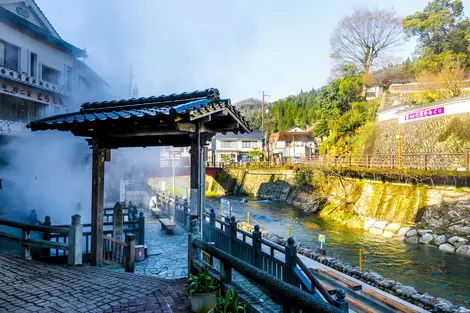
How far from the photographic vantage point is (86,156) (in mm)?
20156

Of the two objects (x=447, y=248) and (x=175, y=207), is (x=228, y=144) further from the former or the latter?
(x=447, y=248)

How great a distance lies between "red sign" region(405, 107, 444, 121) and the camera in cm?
2785

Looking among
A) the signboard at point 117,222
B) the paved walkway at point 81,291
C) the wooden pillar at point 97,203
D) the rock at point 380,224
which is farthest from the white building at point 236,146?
the paved walkway at point 81,291

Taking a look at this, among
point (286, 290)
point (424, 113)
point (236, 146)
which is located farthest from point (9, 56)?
point (236, 146)

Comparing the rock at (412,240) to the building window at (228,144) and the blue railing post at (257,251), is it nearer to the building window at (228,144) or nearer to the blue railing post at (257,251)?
the blue railing post at (257,251)

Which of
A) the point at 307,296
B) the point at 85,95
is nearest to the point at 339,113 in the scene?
the point at 85,95

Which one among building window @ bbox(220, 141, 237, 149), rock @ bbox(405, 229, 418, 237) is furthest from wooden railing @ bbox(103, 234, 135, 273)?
building window @ bbox(220, 141, 237, 149)

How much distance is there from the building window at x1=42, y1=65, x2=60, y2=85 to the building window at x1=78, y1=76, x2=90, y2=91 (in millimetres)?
3074

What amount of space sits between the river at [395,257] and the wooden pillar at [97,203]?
1360 centimetres

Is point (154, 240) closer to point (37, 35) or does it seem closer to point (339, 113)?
point (37, 35)

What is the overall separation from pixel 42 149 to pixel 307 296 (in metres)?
20.0

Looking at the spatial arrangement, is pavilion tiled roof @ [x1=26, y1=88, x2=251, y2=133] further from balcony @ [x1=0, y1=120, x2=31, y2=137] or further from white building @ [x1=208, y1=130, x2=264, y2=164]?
white building @ [x1=208, y1=130, x2=264, y2=164]

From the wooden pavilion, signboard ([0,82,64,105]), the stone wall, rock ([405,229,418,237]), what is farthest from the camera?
the stone wall

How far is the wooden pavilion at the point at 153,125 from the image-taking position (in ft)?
23.4
